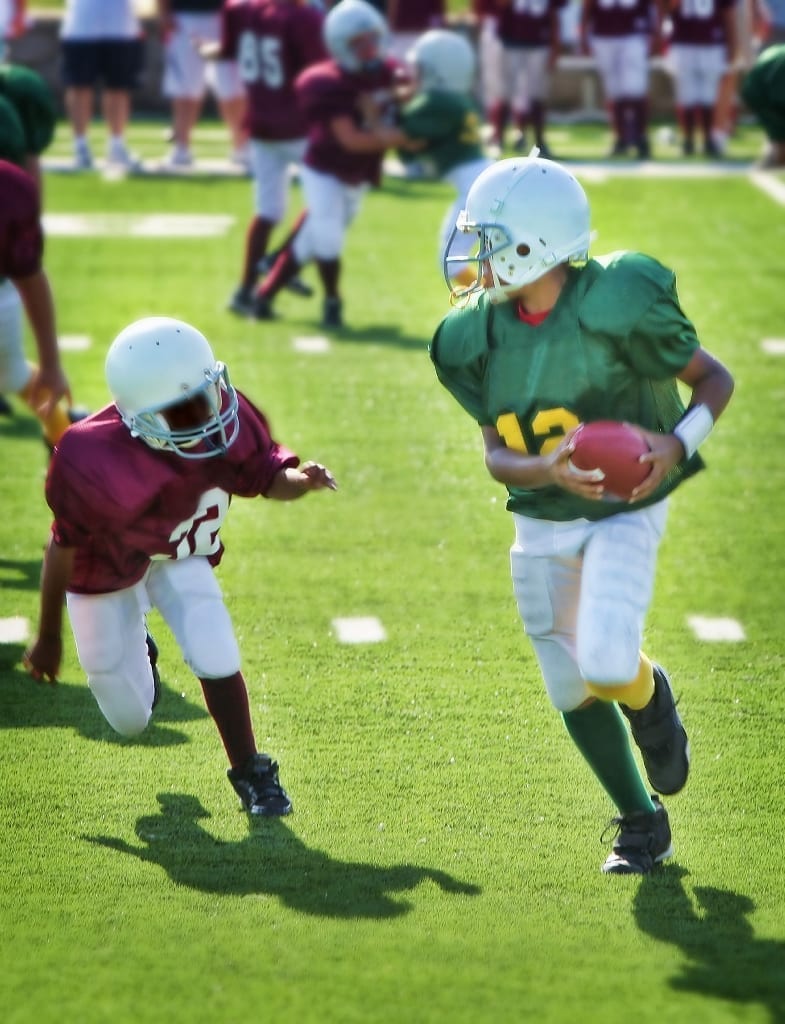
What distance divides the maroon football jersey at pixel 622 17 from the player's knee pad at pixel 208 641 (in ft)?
33.1

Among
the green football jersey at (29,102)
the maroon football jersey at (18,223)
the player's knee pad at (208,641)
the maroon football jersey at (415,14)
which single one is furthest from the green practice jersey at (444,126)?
the maroon football jersey at (415,14)

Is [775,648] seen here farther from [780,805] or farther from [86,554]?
[86,554]

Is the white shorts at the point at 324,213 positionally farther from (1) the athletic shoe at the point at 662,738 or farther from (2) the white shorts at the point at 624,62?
A: (1) the athletic shoe at the point at 662,738

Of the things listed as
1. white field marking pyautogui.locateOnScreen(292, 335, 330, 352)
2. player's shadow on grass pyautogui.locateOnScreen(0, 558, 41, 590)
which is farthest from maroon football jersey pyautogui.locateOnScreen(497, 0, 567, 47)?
player's shadow on grass pyautogui.locateOnScreen(0, 558, 41, 590)

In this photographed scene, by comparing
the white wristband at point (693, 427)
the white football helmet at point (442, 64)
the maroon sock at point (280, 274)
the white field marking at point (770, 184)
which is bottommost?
the white field marking at point (770, 184)

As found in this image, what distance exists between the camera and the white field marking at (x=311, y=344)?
851 centimetres

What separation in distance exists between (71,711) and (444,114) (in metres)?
4.52

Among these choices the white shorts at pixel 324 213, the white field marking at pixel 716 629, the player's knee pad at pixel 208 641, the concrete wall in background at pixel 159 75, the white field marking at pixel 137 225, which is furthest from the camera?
the concrete wall in background at pixel 159 75

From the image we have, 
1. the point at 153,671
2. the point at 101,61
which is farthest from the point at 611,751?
the point at 101,61

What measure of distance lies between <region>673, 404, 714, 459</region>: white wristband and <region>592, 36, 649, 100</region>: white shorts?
1004 cm

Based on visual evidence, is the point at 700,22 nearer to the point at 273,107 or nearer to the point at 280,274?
the point at 273,107

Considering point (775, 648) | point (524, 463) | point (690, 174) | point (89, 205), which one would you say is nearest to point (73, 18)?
point (89, 205)

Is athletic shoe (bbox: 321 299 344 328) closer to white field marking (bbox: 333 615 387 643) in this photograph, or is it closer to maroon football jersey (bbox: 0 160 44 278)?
maroon football jersey (bbox: 0 160 44 278)

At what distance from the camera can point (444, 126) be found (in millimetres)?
8352
